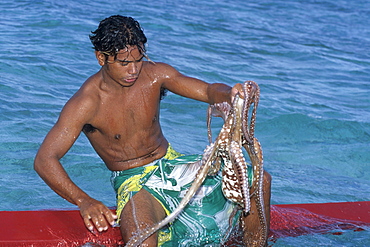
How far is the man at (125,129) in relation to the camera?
11.4ft

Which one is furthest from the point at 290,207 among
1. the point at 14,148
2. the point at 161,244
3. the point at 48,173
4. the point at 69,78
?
the point at 69,78

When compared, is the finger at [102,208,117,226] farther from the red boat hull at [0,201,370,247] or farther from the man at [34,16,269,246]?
the red boat hull at [0,201,370,247]

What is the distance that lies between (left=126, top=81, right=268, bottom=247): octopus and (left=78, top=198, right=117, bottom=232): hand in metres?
0.19

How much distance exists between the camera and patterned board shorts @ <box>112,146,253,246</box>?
372 centimetres

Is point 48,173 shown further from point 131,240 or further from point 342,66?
point 342,66

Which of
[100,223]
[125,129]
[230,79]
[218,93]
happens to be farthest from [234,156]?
[230,79]

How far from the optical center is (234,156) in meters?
3.07

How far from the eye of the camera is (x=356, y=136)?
7289 mm

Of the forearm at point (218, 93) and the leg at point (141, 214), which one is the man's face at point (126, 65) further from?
the leg at point (141, 214)

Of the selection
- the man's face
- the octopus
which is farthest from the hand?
the man's face

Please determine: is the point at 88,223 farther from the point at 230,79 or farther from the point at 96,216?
the point at 230,79

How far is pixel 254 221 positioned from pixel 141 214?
83 centimetres

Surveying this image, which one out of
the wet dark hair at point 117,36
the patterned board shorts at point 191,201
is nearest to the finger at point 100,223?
the patterned board shorts at point 191,201

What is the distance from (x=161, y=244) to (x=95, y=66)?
5.75 m
